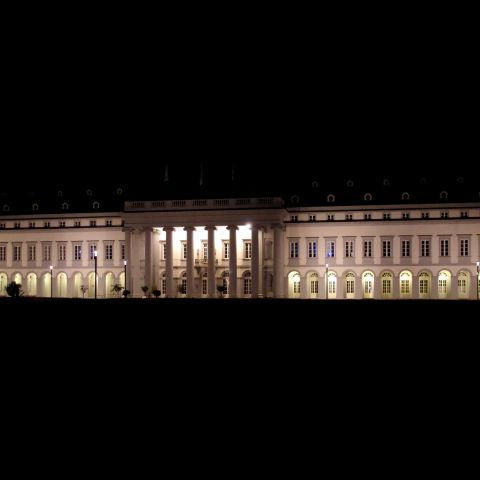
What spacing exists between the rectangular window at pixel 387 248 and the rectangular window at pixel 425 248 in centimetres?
303

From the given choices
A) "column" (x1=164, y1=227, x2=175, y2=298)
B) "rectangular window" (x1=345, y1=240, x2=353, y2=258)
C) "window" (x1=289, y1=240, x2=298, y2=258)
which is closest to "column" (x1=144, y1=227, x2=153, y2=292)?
"column" (x1=164, y1=227, x2=175, y2=298)

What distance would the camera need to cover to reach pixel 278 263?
214 feet

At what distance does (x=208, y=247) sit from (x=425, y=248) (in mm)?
21711

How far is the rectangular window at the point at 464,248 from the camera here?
64.6 meters

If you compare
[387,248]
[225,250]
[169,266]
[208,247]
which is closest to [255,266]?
[208,247]

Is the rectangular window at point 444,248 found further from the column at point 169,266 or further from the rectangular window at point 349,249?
the column at point 169,266

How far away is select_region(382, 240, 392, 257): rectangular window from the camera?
218 ft

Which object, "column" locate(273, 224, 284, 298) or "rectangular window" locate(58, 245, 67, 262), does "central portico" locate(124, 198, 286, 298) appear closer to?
"column" locate(273, 224, 284, 298)

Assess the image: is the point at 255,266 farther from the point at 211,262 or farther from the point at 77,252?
the point at 77,252

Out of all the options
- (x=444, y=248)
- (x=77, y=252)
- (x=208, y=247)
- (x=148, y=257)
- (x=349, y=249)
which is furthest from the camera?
(x=77, y=252)
